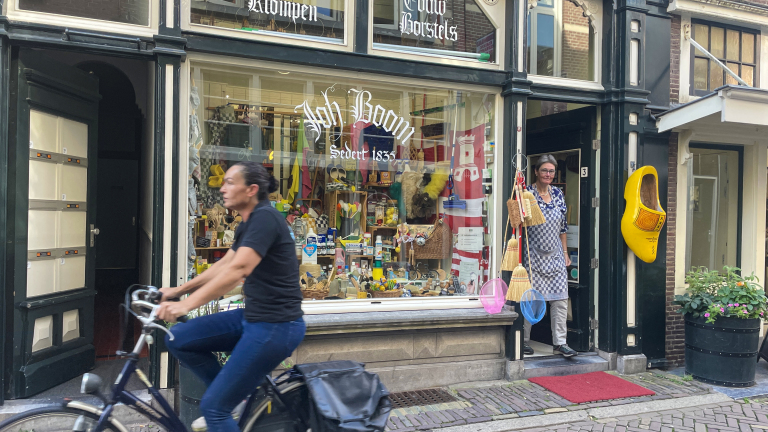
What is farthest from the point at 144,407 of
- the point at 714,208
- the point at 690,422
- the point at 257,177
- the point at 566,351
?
the point at 714,208

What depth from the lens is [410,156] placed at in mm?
6309

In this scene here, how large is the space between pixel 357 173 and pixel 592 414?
134 inches

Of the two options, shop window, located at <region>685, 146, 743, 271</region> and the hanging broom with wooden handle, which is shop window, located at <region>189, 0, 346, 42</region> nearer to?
the hanging broom with wooden handle

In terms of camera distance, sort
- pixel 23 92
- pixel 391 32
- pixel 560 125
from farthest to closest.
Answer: pixel 560 125
pixel 391 32
pixel 23 92

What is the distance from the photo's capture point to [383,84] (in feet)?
19.0

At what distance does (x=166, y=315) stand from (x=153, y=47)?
119 inches

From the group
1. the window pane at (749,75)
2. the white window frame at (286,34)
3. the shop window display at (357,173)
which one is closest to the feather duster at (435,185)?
the shop window display at (357,173)

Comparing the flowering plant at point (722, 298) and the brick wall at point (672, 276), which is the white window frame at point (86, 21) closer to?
the brick wall at point (672, 276)

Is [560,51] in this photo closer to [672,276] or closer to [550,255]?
[550,255]

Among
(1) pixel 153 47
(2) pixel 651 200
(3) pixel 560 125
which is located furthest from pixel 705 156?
(1) pixel 153 47

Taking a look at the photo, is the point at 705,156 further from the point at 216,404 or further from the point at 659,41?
the point at 216,404

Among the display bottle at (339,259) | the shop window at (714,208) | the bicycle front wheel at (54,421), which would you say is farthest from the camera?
the shop window at (714,208)

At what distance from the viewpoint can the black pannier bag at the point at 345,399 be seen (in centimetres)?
276

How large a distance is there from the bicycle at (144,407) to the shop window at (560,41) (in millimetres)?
4738
